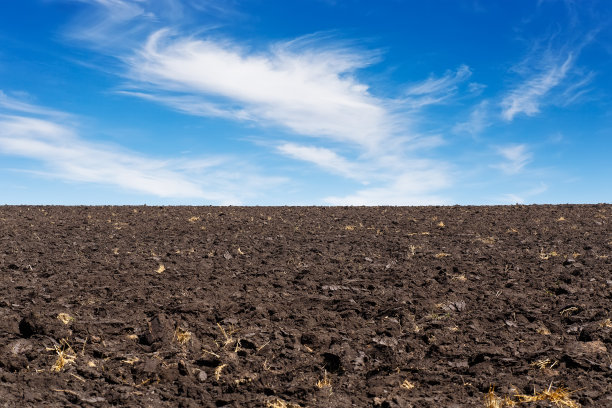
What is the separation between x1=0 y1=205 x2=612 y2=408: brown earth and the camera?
20.1 ft

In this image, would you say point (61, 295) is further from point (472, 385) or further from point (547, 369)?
point (547, 369)

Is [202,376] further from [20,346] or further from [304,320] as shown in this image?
[20,346]

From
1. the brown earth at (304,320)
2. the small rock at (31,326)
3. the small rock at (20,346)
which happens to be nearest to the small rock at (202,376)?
the brown earth at (304,320)

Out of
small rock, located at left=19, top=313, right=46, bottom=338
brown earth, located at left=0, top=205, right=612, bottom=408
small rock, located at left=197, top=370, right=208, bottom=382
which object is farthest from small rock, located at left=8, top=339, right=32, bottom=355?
small rock, located at left=197, top=370, right=208, bottom=382

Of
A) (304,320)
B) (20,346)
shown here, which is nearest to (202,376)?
(304,320)

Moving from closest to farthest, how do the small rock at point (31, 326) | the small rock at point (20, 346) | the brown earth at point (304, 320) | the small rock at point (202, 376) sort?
the brown earth at point (304, 320), the small rock at point (202, 376), the small rock at point (20, 346), the small rock at point (31, 326)

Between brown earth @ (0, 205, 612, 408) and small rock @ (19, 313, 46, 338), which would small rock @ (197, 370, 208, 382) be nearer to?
brown earth @ (0, 205, 612, 408)

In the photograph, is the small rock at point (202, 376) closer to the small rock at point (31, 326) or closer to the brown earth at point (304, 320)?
the brown earth at point (304, 320)

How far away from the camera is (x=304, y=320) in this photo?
26.8 feet

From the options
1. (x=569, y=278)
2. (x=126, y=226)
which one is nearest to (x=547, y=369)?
(x=569, y=278)

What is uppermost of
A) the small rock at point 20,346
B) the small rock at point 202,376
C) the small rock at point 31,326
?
the small rock at point 31,326

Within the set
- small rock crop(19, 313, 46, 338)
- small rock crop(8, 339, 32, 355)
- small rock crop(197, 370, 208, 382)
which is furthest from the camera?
small rock crop(19, 313, 46, 338)

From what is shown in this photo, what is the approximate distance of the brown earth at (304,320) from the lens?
20.1ft

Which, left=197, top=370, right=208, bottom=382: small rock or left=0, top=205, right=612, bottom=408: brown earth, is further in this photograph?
left=197, top=370, right=208, bottom=382: small rock
